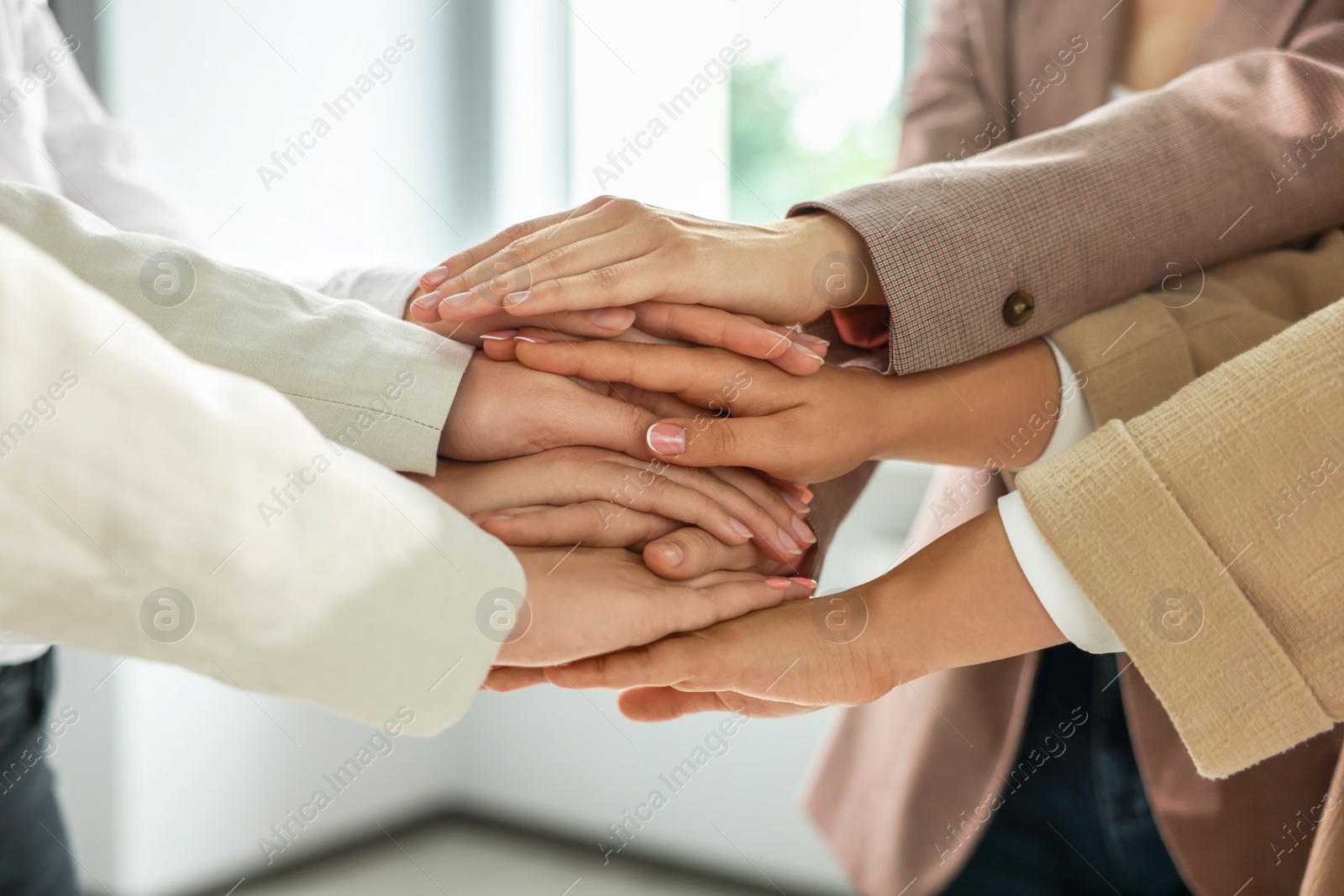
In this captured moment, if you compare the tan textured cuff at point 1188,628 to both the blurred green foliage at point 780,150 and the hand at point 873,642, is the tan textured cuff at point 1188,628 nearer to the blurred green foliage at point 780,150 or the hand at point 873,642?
the hand at point 873,642

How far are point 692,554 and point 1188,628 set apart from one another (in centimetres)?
26

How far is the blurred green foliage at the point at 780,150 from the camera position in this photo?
1861 mm

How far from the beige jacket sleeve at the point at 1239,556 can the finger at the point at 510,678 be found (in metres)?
0.29

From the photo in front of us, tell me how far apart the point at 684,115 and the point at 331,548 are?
1.85 meters

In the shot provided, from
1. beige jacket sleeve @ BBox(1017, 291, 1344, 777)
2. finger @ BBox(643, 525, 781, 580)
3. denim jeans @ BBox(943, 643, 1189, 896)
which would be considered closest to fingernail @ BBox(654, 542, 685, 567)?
finger @ BBox(643, 525, 781, 580)

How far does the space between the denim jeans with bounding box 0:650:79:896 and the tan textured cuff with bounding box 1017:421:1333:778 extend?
2.49ft

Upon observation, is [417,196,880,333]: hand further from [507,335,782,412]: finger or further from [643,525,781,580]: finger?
[643,525,781,580]: finger

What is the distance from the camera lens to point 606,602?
1.66 feet

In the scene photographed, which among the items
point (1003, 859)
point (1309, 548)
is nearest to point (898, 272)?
point (1309, 548)

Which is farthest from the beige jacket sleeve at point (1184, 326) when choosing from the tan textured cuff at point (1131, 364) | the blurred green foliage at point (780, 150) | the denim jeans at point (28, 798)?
the blurred green foliage at point (780, 150)

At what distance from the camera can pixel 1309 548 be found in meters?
0.45

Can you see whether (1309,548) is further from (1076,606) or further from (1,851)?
(1,851)

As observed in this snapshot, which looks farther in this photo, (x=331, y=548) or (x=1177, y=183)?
(x=1177, y=183)

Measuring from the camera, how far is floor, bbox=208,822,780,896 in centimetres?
192
